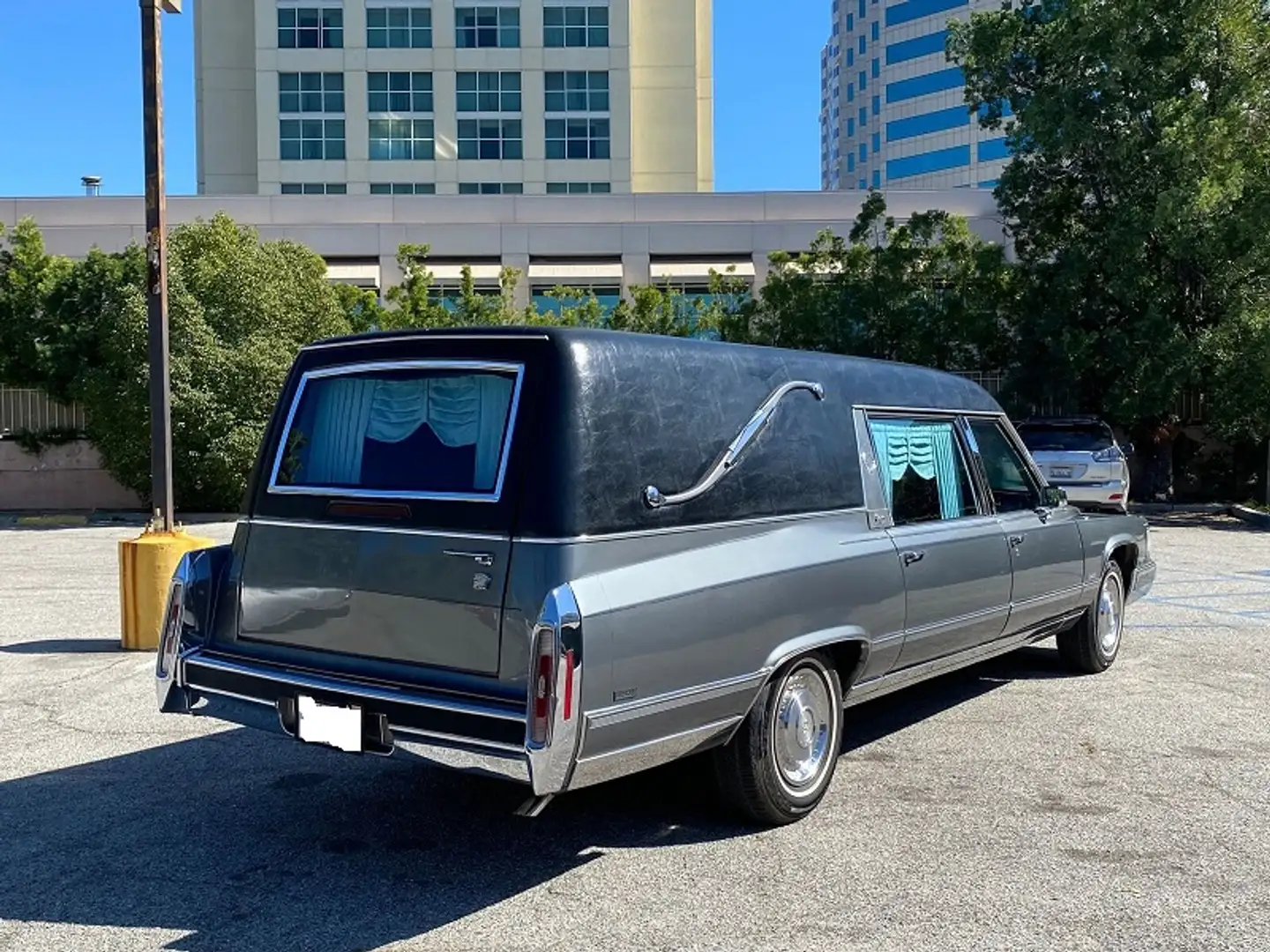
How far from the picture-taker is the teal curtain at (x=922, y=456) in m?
5.67

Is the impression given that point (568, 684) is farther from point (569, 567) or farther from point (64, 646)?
point (64, 646)

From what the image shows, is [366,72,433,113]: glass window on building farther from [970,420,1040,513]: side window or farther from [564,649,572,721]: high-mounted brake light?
[564,649,572,721]: high-mounted brake light

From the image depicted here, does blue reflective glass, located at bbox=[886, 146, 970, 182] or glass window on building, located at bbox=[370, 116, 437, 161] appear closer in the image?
glass window on building, located at bbox=[370, 116, 437, 161]

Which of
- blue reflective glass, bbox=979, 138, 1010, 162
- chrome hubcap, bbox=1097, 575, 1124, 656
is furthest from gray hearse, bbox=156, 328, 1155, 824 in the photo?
blue reflective glass, bbox=979, 138, 1010, 162

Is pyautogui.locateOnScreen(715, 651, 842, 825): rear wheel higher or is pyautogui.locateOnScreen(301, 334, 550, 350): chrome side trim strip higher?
pyautogui.locateOnScreen(301, 334, 550, 350): chrome side trim strip

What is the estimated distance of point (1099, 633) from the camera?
25.3 feet

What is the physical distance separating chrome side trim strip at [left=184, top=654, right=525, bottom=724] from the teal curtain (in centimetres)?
242

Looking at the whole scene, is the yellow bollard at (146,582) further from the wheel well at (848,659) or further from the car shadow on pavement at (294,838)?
the wheel well at (848,659)

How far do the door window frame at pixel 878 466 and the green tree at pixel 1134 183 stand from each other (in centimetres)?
1496

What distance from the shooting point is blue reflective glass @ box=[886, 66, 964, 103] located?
7669 cm

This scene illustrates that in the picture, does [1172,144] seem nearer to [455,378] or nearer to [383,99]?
[455,378]

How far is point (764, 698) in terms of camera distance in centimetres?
464

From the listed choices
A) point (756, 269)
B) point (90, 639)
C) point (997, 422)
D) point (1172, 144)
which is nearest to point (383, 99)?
point (756, 269)

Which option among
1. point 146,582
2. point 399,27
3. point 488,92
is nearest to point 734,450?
point 146,582
